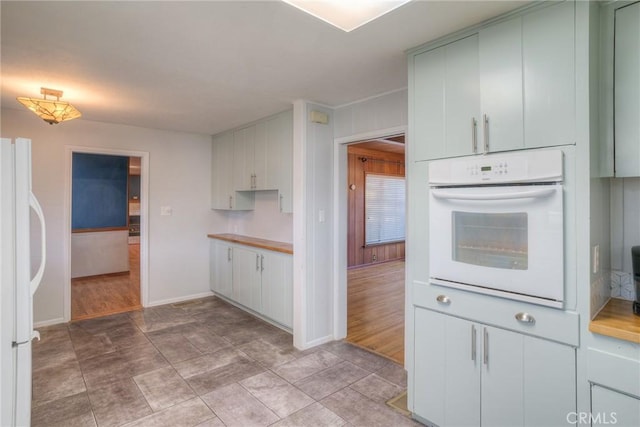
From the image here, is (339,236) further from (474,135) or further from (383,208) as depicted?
(383,208)

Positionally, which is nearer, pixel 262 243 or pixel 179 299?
pixel 262 243

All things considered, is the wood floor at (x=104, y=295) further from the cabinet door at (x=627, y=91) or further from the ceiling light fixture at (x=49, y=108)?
the cabinet door at (x=627, y=91)

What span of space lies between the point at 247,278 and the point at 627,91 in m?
3.79

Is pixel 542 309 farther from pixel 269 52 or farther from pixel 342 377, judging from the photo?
pixel 269 52

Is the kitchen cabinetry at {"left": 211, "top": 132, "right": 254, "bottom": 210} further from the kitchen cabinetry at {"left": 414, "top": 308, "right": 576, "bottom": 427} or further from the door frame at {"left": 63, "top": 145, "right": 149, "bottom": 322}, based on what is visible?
the kitchen cabinetry at {"left": 414, "top": 308, "right": 576, "bottom": 427}

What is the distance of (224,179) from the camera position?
4809 millimetres

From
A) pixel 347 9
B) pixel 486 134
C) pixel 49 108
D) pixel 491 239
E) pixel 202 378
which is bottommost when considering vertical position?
pixel 202 378

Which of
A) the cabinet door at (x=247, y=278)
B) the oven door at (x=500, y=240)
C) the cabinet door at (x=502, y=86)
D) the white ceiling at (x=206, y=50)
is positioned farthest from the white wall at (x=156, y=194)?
the cabinet door at (x=502, y=86)

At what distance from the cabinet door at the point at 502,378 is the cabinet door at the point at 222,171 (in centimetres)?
374

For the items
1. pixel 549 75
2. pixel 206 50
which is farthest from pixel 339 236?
pixel 549 75

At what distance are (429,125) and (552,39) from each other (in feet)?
2.27

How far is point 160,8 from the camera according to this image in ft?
5.60

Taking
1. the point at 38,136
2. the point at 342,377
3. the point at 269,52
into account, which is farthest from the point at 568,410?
the point at 38,136

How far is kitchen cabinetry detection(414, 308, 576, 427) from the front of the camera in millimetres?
1589
